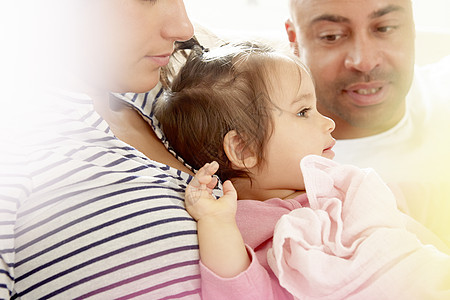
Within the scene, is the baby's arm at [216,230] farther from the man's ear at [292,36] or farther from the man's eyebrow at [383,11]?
the man's ear at [292,36]

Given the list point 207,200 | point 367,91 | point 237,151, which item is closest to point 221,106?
point 237,151

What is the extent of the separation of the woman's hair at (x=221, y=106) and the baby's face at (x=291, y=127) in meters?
0.02

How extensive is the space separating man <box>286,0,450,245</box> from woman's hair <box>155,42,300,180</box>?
807mm

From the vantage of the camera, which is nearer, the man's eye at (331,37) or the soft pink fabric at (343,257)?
the soft pink fabric at (343,257)

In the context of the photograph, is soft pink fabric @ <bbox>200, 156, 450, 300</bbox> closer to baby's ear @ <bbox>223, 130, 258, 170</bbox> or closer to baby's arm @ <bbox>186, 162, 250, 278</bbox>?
baby's arm @ <bbox>186, 162, 250, 278</bbox>

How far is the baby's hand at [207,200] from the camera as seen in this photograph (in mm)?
1000

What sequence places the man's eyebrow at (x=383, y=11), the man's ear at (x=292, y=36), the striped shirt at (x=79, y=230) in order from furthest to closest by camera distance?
1. the man's ear at (x=292, y=36)
2. the man's eyebrow at (x=383, y=11)
3. the striped shirt at (x=79, y=230)

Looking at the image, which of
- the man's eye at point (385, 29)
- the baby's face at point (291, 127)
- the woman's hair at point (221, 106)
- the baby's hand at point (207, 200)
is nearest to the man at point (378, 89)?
the man's eye at point (385, 29)

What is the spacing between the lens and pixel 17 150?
0.93 meters

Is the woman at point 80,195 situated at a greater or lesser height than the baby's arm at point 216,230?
greater

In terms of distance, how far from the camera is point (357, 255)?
99cm

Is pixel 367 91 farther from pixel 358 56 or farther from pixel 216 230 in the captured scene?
pixel 216 230

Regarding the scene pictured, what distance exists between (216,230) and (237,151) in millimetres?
290

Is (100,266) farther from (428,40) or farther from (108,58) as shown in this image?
(428,40)
